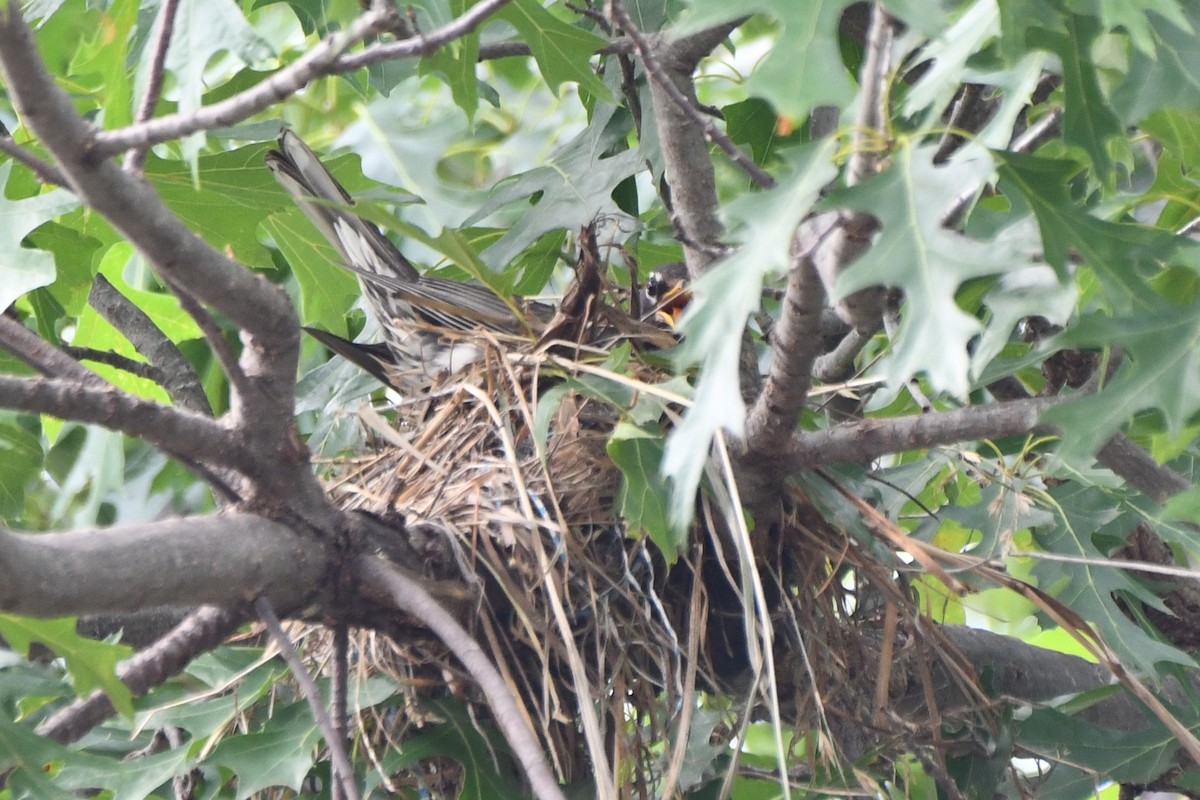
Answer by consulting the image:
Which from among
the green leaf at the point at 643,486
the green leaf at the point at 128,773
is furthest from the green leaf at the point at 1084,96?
the green leaf at the point at 128,773

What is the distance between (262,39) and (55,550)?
692 mm

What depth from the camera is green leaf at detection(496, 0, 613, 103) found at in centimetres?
204

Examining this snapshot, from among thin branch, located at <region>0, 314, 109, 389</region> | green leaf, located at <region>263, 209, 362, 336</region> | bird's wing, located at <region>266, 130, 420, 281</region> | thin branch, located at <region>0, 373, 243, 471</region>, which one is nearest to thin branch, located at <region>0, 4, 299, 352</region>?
thin branch, located at <region>0, 373, 243, 471</region>

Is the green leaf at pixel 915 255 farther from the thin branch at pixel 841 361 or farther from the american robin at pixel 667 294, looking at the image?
the american robin at pixel 667 294

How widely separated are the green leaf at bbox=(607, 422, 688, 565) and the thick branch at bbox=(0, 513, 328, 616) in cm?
44

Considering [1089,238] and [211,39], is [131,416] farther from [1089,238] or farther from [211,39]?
[1089,238]

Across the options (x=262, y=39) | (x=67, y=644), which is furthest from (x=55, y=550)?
(x=262, y=39)

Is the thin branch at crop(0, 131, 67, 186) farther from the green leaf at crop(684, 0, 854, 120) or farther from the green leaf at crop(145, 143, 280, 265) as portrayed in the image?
the green leaf at crop(145, 143, 280, 265)

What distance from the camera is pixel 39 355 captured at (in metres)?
1.41

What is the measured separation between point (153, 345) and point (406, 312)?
53cm

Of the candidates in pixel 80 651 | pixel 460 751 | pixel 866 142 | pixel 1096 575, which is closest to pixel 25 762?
pixel 80 651

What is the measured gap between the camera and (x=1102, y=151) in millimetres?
Result: 1434

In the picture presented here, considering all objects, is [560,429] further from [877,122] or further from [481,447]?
[877,122]

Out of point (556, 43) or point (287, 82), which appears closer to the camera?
point (287, 82)
